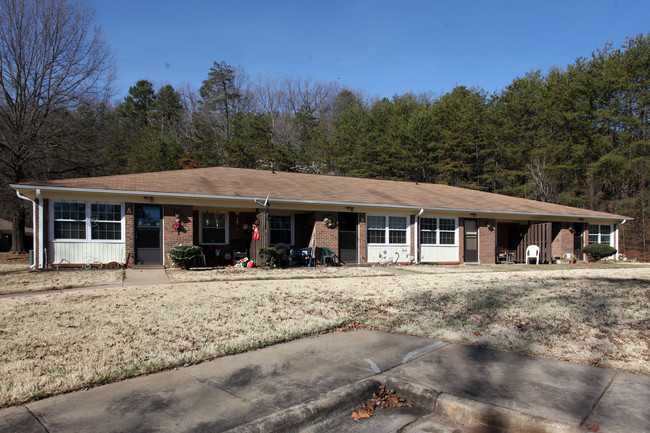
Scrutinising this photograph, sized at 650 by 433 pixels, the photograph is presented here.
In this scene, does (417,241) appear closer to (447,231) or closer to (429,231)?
(429,231)

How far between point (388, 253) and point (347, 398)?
600 inches

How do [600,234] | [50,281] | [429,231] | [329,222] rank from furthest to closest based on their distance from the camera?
[600,234] < [429,231] < [329,222] < [50,281]

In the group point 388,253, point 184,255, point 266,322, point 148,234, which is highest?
point 148,234

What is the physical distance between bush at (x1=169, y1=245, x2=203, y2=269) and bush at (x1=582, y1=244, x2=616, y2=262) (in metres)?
19.4

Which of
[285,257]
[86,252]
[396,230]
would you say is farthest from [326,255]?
[86,252]

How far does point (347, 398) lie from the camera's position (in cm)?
353

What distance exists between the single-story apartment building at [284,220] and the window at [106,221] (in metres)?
0.03

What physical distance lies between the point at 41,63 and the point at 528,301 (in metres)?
25.9

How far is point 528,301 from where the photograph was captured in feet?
23.9

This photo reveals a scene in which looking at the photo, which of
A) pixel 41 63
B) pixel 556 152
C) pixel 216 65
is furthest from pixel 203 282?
pixel 216 65

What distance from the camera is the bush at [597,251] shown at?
21562 millimetres

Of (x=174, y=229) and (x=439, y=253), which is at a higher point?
(x=174, y=229)

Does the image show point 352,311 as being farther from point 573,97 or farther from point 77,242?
point 573,97

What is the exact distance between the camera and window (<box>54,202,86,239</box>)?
46.4 feet
